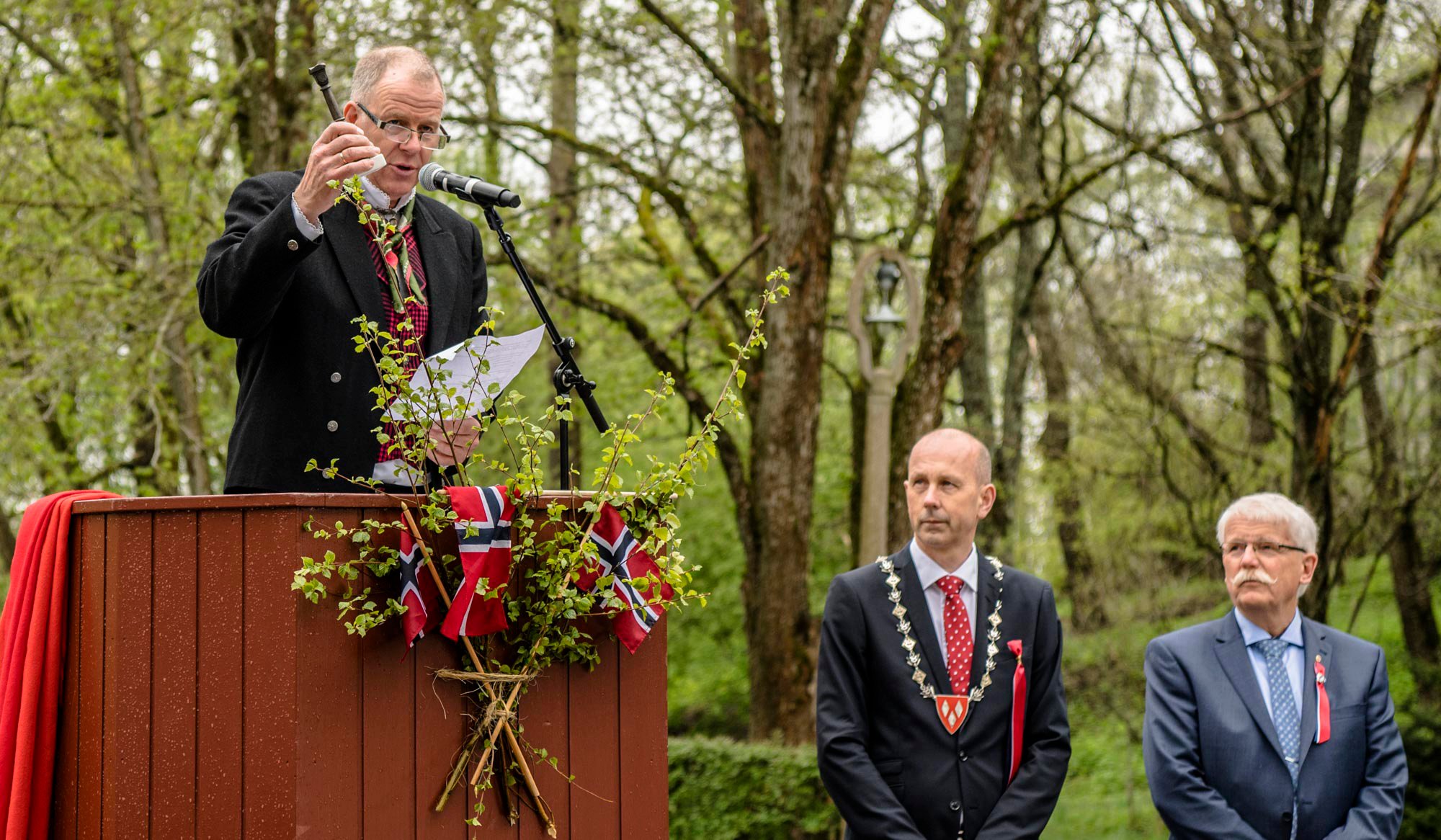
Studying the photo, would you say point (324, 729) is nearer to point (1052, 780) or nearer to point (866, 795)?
point (866, 795)

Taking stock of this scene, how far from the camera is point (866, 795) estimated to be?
3682 mm

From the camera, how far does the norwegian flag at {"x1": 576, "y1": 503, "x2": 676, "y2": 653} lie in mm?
2580

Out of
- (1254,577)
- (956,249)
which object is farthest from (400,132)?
(956,249)

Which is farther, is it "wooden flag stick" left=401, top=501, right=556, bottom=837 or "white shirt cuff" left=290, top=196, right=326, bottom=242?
"white shirt cuff" left=290, top=196, right=326, bottom=242

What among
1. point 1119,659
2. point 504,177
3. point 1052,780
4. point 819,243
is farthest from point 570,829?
point 504,177

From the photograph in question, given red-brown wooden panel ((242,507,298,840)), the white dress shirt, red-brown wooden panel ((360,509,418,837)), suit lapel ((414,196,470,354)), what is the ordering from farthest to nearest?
the white dress shirt
suit lapel ((414,196,470,354))
red-brown wooden panel ((360,509,418,837))
red-brown wooden panel ((242,507,298,840))

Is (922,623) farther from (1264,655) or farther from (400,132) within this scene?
(400,132)

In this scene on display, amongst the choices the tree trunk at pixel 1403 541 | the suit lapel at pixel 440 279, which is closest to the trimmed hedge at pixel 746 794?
the tree trunk at pixel 1403 541

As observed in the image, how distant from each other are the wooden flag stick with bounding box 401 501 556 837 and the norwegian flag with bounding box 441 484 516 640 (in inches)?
1.3

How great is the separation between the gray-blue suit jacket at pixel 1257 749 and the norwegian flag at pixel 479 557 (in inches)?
92.2

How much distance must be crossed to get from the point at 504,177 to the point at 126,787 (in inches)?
428

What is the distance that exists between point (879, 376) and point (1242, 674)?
429cm

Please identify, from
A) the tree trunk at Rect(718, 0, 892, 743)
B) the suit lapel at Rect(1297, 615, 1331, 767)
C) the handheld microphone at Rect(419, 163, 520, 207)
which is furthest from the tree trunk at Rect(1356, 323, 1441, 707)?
the handheld microphone at Rect(419, 163, 520, 207)

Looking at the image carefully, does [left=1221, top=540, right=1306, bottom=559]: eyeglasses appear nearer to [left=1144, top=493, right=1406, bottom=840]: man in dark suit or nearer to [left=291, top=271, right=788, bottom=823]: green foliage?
[left=1144, top=493, right=1406, bottom=840]: man in dark suit
